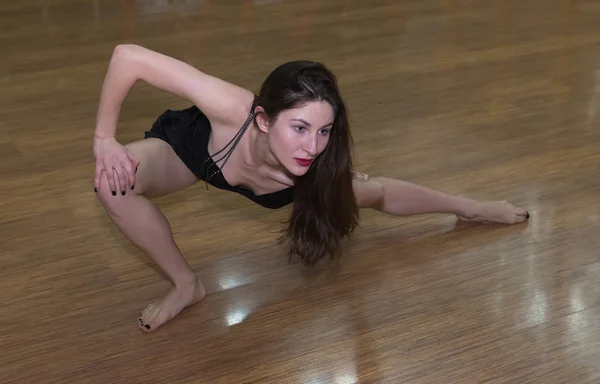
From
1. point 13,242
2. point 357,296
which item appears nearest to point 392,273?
point 357,296

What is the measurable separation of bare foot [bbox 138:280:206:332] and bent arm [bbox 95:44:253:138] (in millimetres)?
331

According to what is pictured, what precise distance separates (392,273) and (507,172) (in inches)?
23.3

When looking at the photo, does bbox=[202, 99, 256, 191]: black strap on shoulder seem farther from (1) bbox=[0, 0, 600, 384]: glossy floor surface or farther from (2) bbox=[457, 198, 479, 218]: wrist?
(2) bbox=[457, 198, 479, 218]: wrist

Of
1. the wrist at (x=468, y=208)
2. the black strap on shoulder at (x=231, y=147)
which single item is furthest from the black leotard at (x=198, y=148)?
the wrist at (x=468, y=208)

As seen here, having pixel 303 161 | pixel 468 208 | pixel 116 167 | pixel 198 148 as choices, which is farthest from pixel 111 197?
pixel 468 208

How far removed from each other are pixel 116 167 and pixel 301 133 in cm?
33

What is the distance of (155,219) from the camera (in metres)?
1.56

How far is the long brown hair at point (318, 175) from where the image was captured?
1.46 m

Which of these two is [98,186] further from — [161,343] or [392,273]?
[392,273]

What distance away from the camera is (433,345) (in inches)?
60.6

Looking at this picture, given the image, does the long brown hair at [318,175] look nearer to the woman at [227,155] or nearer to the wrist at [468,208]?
the woman at [227,155]

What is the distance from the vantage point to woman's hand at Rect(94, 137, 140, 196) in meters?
1.49

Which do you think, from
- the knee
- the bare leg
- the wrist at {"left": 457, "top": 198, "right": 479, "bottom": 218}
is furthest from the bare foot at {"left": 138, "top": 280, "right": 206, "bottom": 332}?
the wrist at {"left": 457, "top": 198, "right": 479, "bottom": 218}

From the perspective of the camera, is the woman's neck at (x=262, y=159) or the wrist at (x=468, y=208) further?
the wrist at (x=468, y=208)
